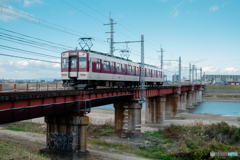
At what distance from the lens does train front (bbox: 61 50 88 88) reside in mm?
23469

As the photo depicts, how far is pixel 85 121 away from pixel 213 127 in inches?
723

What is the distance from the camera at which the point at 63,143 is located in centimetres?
2056

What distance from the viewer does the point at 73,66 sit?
77.8 feet

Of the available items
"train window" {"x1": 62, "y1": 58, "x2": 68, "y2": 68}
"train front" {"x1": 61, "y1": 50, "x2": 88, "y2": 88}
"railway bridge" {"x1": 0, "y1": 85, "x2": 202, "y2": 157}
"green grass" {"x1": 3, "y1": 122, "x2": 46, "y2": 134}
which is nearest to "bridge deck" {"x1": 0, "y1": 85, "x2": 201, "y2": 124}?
"railway bridge" {"x1": 0, "y1": 85, "x2": 202, "y2": 157}

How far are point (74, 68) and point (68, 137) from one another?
6.45 m

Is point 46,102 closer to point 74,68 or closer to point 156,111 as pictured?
point 74,68

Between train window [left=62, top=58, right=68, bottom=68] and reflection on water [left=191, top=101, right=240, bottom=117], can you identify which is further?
reflection on water [left=191, top=101, right=240, bottom=117]

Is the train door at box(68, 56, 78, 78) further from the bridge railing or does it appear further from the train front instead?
the bridge railing

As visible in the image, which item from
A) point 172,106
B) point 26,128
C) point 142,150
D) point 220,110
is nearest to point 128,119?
point 142,150

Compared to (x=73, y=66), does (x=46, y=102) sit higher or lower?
lower

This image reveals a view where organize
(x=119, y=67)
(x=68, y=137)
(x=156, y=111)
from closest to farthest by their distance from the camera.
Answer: (x=68, y=137), (x=119, y=67), (x=156, y=111)

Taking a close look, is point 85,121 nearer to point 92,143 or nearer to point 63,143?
point 63,143

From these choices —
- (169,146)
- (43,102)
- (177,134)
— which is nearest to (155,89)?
(177,134)

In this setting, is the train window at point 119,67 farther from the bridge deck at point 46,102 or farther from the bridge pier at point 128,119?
the bridge deck at point 46,102
